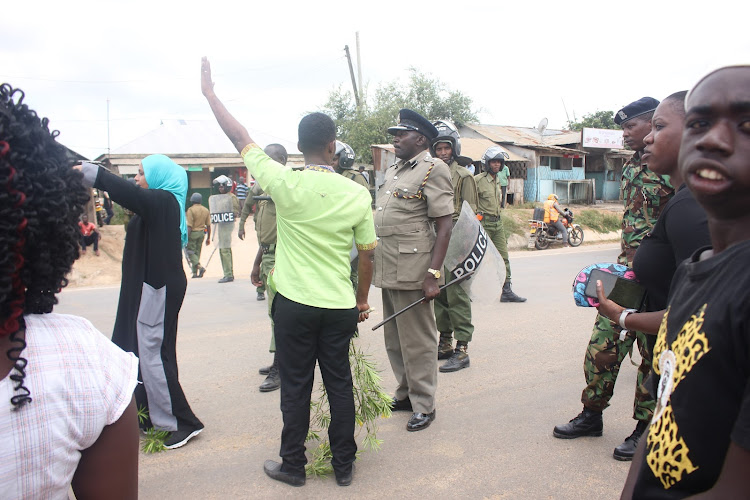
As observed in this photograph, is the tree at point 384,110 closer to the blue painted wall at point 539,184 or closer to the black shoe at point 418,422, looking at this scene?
the blue painted wall at point 539,184

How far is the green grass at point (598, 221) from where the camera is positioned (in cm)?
2006

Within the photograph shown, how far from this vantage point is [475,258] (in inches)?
168

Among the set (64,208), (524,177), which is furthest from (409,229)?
(524,177)

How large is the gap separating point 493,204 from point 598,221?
14.3 metres

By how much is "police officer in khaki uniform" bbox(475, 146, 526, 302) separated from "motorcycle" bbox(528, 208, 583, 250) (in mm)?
8071

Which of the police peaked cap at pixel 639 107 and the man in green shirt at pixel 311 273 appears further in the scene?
the police peaked cap at pixel 639 107

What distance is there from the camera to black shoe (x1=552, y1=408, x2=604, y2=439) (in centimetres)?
377

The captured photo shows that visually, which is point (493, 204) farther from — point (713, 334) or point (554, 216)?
point (554, 216)

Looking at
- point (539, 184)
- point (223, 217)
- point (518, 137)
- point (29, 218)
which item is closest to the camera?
point (29, 218)

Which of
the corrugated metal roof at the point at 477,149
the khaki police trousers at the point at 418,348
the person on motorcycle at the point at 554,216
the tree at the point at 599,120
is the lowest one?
the khaki police trousers at the point at 418,348

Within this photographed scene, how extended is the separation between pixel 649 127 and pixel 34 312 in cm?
330

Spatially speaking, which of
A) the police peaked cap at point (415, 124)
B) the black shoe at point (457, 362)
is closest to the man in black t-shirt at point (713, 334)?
the police peaked cap at point (415, 124)

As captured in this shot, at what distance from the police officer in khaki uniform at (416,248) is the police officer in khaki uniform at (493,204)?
3.29 meters

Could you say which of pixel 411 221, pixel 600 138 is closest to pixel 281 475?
pixel 411 221
